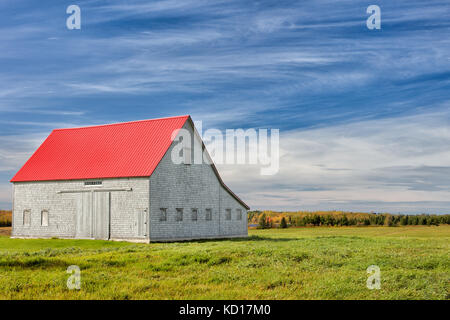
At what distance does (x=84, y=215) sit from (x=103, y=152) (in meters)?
5.38

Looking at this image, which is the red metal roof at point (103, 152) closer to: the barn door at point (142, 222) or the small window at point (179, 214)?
the barn door at point (142, 222)

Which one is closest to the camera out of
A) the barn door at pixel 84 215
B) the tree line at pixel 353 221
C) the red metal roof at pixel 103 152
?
the red metal roof at pixel 103 152

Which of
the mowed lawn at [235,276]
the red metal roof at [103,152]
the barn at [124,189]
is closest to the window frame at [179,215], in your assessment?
the barn at [124,189]

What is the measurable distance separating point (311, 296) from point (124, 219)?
24.6 meters

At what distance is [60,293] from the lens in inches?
484

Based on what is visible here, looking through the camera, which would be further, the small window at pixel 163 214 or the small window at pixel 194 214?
the small window at pixel 194 214

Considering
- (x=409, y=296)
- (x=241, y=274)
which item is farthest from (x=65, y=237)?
(x=409, y=296)

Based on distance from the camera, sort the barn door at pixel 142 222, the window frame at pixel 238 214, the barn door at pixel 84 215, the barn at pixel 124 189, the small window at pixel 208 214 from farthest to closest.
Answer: the window frame at pixel 238 214 < the small window at pixel 208 214 < the barn door at pixel 84 215 < the barn at pixel 124 189 < the barn door at pixel 142 222

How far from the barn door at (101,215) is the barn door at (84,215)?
2.04 ft

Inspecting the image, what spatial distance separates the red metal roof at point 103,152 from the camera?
120ft

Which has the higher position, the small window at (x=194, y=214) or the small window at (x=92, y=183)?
the small window at (x=92, y=183)

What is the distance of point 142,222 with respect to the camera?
34.2 meters

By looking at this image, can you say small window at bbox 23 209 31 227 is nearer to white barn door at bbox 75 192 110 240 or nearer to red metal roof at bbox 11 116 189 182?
red metal roof at bbox 11 116 189 182
